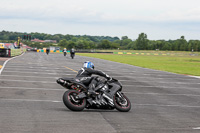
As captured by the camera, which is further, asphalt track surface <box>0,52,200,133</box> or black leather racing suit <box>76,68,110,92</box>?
black leather racing suit <box>76,68,110,92</box>

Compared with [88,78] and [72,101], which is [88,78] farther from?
[72,101]

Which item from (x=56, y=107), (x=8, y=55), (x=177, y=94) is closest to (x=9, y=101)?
(x=56, y=107)

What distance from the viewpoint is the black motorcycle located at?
30.4 ft

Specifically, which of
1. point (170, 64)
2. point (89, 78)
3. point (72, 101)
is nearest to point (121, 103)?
point (89, 78)

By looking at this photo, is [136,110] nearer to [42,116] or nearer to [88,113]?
[88,113]

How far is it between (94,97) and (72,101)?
2.42ft

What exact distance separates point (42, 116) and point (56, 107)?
1662 millimetres

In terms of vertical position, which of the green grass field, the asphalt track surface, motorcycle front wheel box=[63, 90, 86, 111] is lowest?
the green grass field

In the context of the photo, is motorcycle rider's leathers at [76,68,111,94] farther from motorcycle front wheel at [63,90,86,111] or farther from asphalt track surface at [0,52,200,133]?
asphalt track surface at [0,52,200,133]

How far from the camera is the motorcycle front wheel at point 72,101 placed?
9.19m

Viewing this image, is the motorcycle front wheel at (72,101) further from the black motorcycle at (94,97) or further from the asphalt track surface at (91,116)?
the asphalt track surface at (91,116)

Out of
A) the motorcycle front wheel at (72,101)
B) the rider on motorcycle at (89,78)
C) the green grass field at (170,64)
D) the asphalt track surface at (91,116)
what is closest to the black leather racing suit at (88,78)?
the rider on motorcycle at (89,78)

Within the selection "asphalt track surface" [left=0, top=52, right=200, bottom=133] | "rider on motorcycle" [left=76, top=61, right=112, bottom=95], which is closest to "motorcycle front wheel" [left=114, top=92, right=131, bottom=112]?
"asphalt track surface" [left=0, top=52, right=200, bottom=133]

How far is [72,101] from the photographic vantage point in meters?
9.30
